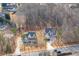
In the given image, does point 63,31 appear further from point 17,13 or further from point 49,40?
point 17,13

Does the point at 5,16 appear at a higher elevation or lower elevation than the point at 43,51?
→ higher

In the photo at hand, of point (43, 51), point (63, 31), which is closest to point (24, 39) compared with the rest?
point (43, 51)

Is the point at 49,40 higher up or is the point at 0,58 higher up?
the point at 49,40

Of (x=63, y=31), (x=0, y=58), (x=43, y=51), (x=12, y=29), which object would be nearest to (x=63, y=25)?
(x=63, y=31)

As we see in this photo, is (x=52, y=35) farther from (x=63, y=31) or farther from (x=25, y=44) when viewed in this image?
(x=25, y=44)

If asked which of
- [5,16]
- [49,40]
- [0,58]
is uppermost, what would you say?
[5,16]

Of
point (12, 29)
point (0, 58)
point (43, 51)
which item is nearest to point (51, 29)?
point (43, 51)

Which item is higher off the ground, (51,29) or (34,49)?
(51,29)

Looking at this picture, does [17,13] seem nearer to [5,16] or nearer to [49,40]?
[5,16]
